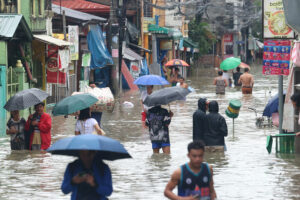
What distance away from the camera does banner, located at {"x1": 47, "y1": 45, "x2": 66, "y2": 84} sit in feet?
91.8

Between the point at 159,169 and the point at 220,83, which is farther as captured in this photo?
the point at 220,83

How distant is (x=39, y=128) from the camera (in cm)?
1530

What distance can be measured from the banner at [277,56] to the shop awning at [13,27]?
8.81 metres

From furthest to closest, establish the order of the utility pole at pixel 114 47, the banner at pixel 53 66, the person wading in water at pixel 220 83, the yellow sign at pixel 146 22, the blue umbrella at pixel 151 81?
1. the yellow sign at pixel 146 22
2. the utility pole at pixel 114 47
3. the person wading in water at pixel 220 83
4. the banner at pixel 53 66
5. the blue umbrella at pixel 151 81

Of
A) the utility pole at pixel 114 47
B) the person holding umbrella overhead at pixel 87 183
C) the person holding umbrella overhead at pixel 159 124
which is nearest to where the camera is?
the person holding umbrella overhead at pixel 87 183

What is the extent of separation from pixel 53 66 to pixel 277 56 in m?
13.6

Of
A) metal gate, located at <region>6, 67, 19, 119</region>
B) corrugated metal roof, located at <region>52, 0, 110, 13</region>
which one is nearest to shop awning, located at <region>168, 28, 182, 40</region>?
corrugated metal roof, located at <region>52, 0, 110, 13</region>

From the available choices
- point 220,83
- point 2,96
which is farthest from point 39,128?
point 220,83

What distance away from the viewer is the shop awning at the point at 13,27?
2238 centimetres

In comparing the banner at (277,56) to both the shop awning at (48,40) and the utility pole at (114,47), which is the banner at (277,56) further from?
the utility pole at (114,47)

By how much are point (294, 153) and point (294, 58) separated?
2.34m

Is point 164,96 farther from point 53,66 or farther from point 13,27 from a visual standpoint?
point 53,66

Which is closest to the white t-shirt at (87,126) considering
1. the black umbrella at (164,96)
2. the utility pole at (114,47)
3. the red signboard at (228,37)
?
the black umbrella at (164,96)

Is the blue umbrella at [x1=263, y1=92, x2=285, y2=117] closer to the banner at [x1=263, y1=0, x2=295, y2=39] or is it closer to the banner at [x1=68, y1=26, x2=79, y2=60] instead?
the banner at [x1=263, y1=0, x2=295, y2=39]
